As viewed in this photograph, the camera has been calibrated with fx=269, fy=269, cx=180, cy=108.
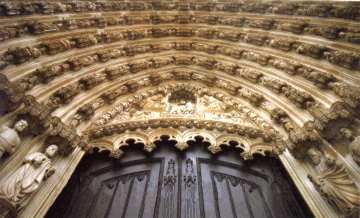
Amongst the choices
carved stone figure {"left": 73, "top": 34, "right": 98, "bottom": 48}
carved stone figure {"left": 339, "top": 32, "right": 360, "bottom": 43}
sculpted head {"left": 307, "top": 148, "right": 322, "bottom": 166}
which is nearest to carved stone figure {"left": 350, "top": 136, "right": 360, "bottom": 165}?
sculpted head {"left": 307, "top": 148, "right": 322, "bottom": 166}

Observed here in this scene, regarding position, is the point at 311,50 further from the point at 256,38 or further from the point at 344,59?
the point at 256,38

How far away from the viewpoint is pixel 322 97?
354cm

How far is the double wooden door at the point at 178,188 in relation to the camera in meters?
3.17

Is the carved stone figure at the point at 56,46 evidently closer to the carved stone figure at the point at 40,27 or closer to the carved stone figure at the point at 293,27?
the carved stone figure at the point at 40,27

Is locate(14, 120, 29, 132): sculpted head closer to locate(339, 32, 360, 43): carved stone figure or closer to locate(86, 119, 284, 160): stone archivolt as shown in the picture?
locate(86, 119, 284, 160): stone archivolt

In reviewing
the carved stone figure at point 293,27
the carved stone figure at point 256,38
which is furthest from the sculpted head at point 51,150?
the carved stone figure at point 293,27

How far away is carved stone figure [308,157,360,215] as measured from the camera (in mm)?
2279

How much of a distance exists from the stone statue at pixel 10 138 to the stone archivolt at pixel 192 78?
112 millimetres

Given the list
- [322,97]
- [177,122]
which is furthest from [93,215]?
[322,97]

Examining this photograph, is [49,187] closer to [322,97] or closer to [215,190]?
[215,190]

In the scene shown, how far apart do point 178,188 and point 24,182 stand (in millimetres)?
1792

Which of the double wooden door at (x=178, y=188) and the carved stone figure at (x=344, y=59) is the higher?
the carved stone figure at (x=344, y=59)

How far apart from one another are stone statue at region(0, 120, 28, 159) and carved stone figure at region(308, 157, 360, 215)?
9.98 ft

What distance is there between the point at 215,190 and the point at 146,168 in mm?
1021
